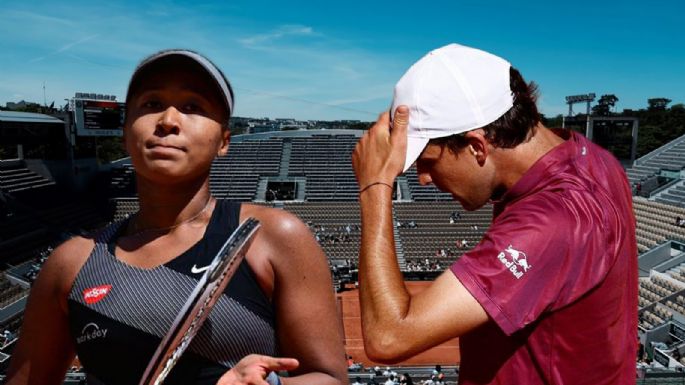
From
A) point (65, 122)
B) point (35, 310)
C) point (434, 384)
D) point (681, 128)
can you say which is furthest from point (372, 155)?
point (681, 128)

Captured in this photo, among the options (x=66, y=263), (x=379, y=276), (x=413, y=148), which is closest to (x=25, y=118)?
(x=66, y=263)

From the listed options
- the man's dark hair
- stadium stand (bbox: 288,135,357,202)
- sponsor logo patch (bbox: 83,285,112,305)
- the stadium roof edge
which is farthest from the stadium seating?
the man's dark hair

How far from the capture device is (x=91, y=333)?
4.96 feet

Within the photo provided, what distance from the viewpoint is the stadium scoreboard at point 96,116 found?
3259 cm

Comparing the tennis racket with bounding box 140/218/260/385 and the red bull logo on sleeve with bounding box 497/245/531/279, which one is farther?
the red bull logo on sleeve with bounding box 497/245/531/279

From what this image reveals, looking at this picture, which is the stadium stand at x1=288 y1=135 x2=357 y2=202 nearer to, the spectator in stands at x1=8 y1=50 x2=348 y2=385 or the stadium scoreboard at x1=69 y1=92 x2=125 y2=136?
the stadium scoreboard at x1=69 y1=92 x2=125 y2=136

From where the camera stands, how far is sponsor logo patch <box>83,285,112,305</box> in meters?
1.52

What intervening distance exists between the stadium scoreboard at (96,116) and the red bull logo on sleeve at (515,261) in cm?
→ 3466

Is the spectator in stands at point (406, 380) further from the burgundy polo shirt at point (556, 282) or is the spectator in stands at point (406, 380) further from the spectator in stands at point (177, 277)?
the spectator in stands at point (177, 277)

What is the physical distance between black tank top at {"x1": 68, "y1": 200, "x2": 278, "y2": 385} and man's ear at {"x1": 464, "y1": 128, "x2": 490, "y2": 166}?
78 cm

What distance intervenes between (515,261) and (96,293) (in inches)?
47.3

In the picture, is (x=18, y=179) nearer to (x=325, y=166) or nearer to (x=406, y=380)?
(x=325, y=166)

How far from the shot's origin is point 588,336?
4.95 feet

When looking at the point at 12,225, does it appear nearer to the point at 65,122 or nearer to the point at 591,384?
the point at 65,122
